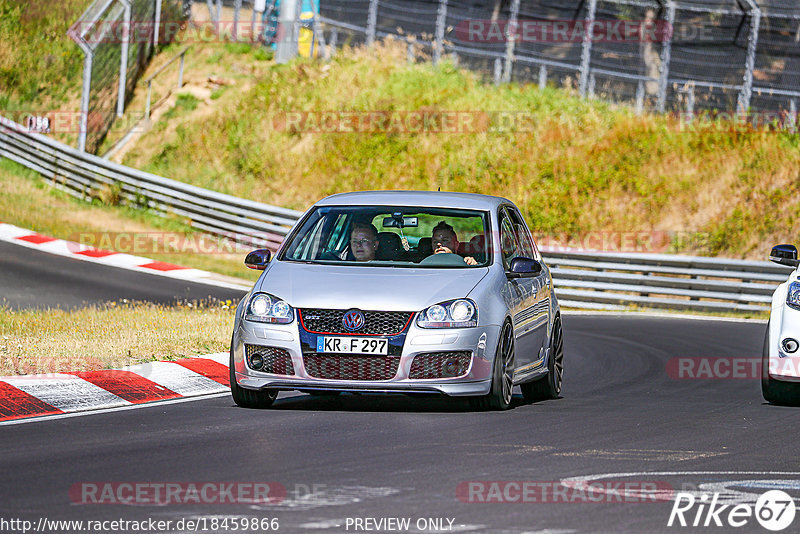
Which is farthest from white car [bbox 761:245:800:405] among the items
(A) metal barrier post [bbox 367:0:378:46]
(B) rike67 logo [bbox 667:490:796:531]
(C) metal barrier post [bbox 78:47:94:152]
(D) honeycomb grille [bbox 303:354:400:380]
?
(A) metal barrier post [bbox 367:0:378:46]

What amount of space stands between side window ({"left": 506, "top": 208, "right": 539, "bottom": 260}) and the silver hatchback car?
0.77 m

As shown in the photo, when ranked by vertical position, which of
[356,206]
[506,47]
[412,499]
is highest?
[506,47]

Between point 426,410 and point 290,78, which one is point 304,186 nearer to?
point 290,78

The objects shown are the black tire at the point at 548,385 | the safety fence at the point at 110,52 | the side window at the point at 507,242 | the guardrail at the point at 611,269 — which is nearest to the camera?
the side window at the point at 507,242

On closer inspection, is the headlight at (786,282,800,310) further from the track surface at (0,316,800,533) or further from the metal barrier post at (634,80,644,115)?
the metal barrier post at (634,80,644,115)

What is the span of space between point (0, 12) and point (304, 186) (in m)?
11.5

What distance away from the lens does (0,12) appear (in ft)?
127

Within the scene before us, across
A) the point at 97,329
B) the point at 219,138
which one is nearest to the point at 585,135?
the point at 219,138

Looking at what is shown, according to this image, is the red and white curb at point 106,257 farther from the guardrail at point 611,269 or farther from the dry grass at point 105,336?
the dry grass at point 105,336

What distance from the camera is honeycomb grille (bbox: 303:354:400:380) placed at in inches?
378

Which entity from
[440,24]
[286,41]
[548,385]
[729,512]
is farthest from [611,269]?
[729,512]

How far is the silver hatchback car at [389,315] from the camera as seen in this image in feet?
31.6

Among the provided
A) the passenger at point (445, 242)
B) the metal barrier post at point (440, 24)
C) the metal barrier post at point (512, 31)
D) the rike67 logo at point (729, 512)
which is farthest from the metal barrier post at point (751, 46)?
the rike67 logo at point (729, 512)

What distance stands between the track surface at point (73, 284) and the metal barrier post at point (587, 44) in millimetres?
10700
